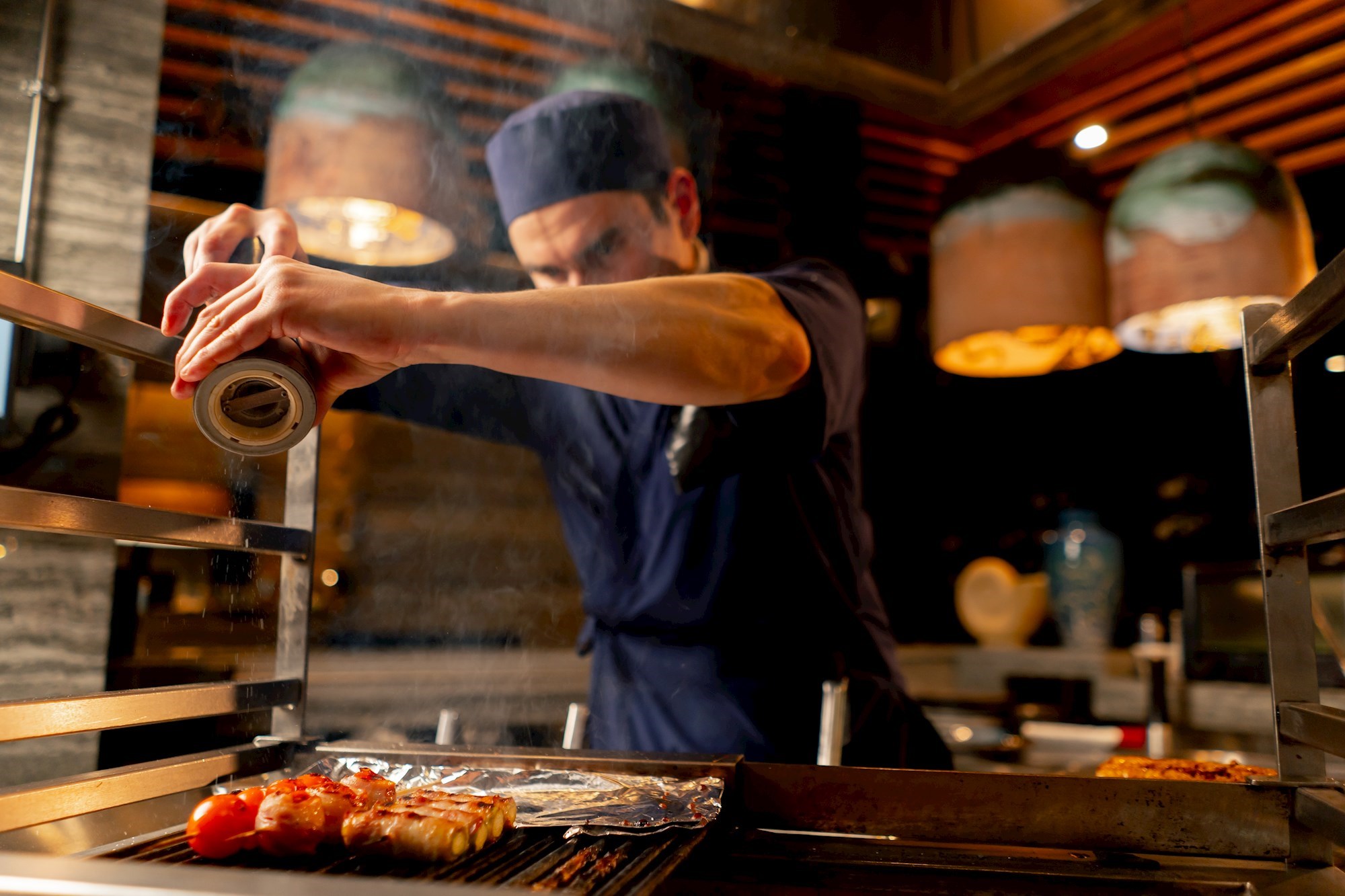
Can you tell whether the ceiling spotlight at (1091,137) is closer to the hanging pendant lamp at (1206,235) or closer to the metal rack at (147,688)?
the hanging pendant lamp at (1206,235)

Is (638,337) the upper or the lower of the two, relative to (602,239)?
lower

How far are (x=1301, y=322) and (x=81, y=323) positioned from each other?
1.25m

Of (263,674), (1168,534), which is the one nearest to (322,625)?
(263,674)

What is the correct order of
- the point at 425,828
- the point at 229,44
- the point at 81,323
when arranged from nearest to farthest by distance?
the point at 425,828 < the point at 81,323 < the point at 229,44

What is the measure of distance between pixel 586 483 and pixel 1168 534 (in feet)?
13.2

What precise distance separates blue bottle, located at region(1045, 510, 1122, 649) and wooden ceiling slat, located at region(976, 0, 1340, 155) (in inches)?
70.1

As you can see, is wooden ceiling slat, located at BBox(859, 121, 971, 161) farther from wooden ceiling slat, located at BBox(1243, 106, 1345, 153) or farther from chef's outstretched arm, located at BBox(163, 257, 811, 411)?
chef's outstretched arm, located at BBox(163, 257, 811, 411)

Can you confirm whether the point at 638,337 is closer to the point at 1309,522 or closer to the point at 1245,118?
the point at 1309,522

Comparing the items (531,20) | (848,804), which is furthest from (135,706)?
(531,20)

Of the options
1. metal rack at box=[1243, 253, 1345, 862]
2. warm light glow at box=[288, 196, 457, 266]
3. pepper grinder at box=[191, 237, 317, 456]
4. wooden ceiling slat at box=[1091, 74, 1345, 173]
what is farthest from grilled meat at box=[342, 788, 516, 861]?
wooden ceiling slat at box=[1091, 74, 1345, 173]

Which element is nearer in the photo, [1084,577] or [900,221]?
[900,221]

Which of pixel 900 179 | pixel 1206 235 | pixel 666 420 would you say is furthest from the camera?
pixel 900 179

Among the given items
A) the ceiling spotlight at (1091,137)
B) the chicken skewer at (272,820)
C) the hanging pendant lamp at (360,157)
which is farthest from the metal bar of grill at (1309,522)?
the ceiling spotlight at (1091,137)

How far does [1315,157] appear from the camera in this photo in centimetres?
350
